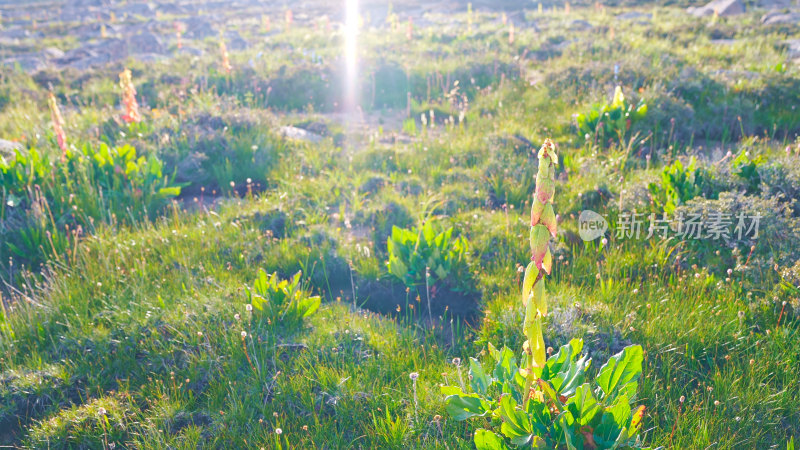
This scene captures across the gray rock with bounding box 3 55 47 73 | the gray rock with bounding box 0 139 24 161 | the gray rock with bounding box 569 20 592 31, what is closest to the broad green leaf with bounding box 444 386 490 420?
the gray rock with bounding box 0 139 24 161

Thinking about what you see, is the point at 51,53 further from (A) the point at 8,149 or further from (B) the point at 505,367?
(B) the point at 505,367

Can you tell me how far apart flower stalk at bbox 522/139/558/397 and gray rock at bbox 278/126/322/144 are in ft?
18.7

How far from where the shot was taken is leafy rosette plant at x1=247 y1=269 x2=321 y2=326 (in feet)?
11.6

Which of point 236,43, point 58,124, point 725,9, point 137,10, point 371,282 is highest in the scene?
point 137,10

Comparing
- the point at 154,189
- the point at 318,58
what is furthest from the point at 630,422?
the point at 318,58

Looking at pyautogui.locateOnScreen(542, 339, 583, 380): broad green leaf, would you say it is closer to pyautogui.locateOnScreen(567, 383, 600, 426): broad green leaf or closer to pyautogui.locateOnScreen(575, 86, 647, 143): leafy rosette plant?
pyautogui.locateOnScreen(567, 383, 600, 426): broad green leaf

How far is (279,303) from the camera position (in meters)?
3.62

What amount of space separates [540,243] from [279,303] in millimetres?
2338

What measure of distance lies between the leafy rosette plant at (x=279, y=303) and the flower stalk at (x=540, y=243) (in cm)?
203

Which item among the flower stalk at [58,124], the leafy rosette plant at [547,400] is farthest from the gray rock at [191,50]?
the leafy rosette plant at [547,400]

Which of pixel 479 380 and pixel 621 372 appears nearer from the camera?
A: pixel 621 372

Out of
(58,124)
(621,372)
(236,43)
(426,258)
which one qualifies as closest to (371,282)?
(426,258)

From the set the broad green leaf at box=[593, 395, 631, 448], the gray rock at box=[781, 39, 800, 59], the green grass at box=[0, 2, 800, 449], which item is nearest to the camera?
the broad green leaf at box=[593, 395, 631, 448]

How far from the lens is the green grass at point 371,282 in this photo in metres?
2.87
